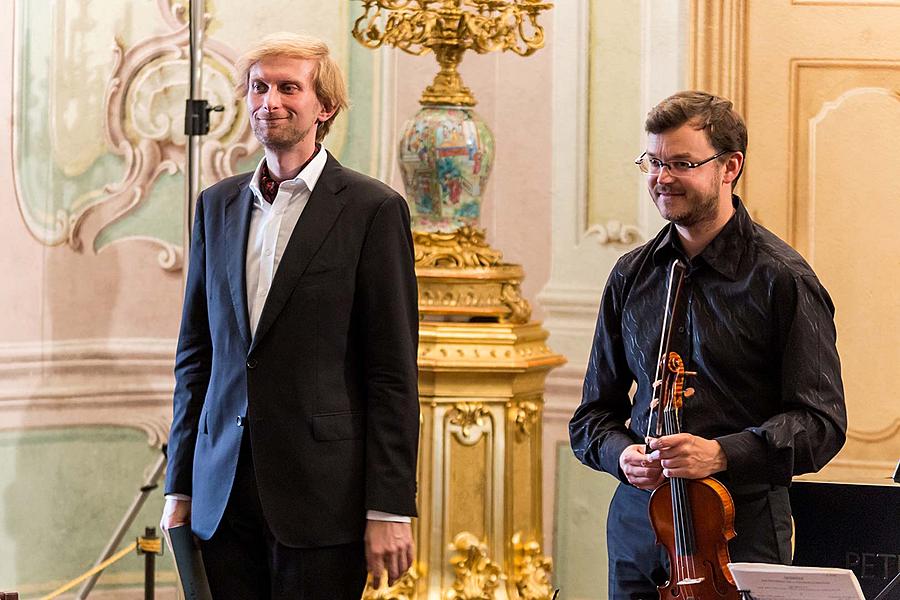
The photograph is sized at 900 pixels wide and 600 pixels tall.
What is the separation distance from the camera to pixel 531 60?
16.1 feet

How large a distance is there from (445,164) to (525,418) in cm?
75

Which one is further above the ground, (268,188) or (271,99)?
(271,99)

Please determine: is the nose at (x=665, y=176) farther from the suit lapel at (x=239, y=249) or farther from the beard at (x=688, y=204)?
the suit lapel at (x=239, y=249)

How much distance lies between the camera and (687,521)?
2307mm

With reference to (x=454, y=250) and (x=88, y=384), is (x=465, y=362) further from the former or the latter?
(x=88, y=384)

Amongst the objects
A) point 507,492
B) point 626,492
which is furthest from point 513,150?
point 626,492

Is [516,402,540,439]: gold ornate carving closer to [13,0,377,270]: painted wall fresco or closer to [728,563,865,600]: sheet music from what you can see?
[13,0,377,270]: painted wall fresco

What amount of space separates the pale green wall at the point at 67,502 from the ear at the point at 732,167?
2309 millimetres

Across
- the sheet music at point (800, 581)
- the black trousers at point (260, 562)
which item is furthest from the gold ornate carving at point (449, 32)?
the sheet music at point (800, 581)

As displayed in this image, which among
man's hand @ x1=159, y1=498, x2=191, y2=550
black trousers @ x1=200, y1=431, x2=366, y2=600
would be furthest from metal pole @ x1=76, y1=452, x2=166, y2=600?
black trousers @ x1=200, y1=431, x2=366, y2=600

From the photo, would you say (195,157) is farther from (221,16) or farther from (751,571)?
(751,571)

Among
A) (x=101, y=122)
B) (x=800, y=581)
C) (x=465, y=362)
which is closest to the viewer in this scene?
(x=800, y=581)

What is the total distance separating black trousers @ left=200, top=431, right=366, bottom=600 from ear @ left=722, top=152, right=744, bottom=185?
3.01 ft

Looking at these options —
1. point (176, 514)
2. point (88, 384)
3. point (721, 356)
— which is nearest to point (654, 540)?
point (721, 356)
